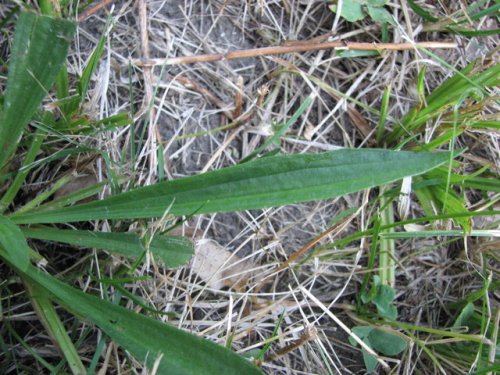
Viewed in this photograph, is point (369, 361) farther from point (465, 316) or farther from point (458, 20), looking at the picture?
point (458, 20)

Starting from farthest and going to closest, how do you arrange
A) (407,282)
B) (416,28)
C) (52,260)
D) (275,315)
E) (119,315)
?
(416,28)
(407,282)
(275,315)
(52,260)
(119,315)

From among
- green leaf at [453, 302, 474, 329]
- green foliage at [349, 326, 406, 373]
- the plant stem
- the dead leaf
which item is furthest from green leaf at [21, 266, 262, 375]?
green leaf at [453, 302, 474, 329]

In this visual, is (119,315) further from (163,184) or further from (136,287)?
(163,184)

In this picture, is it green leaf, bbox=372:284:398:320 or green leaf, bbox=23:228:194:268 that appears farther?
green leaf, bbox=372:284:398:320

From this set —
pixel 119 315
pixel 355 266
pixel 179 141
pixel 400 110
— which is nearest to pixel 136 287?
pixel 119 315

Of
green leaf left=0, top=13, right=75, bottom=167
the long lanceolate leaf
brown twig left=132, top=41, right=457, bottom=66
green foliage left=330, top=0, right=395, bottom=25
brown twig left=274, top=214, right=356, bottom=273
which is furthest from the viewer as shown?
green foliage left=330, top=0, right=395, bottom=25

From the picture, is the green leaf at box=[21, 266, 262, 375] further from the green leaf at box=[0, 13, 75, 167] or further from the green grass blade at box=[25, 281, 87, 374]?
the green leaf at box=[0, 13, 75, 167]
